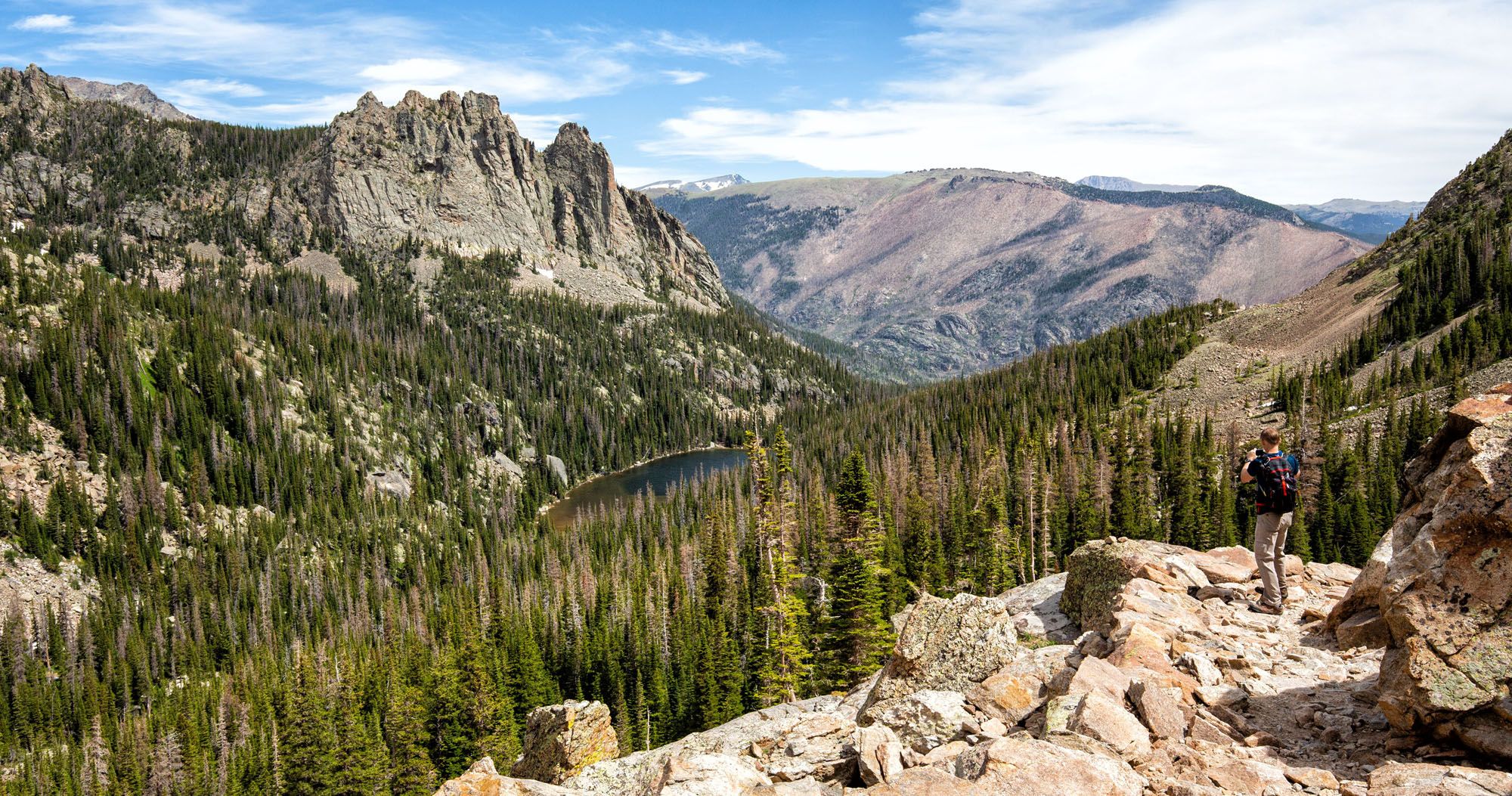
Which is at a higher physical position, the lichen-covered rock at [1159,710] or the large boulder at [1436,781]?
the large boulder at [1436,781]

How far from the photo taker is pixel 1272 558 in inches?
853

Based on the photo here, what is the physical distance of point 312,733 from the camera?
6038 centimetres

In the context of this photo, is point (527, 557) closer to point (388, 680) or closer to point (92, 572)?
point (388, 680)

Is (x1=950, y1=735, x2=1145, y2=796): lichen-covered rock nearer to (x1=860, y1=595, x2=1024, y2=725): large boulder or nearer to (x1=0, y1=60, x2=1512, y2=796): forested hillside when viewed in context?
(x1=860, y1=595, x2=1024, y2=725): large boulder

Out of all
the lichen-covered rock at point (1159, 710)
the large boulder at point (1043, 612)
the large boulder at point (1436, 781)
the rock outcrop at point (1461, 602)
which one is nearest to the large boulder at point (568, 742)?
the large boulder at point (1043, 612)

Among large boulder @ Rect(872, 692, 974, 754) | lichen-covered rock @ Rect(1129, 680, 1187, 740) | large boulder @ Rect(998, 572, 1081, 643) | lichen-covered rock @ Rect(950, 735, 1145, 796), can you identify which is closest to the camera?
lichen-covered rock @ Rect(950, 735, 1145, 796)

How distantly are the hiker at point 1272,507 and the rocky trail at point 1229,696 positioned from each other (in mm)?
848

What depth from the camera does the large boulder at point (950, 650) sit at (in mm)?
21094

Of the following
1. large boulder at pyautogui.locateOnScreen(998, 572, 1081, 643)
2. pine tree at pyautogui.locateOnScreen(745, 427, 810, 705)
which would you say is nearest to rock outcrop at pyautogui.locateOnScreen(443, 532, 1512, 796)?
large boulder at pyautogui.locateOnScreen(998, 572, 1081, 643)

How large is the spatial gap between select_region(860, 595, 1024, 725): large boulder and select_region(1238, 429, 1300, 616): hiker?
7152 millimetres

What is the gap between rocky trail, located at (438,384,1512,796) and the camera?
39.4 ft

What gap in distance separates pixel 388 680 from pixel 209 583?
242 ft

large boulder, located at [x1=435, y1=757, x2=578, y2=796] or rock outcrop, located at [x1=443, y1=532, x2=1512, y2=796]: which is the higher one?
rock outcrop, located at [x1=443, y1=532, x2=1512, y2=796]

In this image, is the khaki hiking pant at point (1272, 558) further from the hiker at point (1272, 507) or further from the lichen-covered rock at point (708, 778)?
the lichen-covered rock at point (708, 778)
